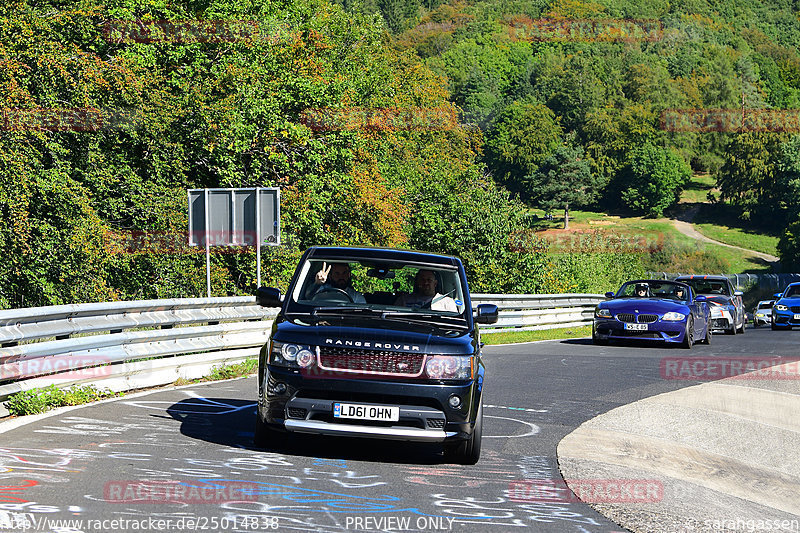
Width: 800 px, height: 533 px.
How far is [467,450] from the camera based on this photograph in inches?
296

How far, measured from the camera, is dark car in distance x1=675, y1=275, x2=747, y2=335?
27.4 meters

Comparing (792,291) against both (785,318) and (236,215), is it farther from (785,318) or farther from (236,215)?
(236,215)

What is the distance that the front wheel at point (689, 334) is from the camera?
20828 millimetres

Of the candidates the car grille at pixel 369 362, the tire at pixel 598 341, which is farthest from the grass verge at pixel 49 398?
the tire at pixel 598 341

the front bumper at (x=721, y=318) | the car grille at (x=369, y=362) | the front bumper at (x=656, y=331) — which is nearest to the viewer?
the car grille at (x=369, y=362)

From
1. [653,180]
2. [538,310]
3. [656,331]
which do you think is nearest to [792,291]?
[538,310]

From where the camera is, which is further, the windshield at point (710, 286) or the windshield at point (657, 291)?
the windshield at point (710, 286)

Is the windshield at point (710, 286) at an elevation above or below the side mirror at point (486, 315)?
below

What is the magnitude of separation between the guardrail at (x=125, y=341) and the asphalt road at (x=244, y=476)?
20.3 inches

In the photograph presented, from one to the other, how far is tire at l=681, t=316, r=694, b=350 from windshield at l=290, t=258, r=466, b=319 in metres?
13.2

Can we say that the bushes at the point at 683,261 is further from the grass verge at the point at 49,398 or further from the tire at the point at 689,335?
the grass verge at the point at 49,398

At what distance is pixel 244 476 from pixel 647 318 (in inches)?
606

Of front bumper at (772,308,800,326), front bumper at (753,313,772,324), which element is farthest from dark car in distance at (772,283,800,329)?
front bumper at (753,313,772,324)

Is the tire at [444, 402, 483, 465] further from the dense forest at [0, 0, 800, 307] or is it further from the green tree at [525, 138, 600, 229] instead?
the green tree at [525, 138, 600, 229]
